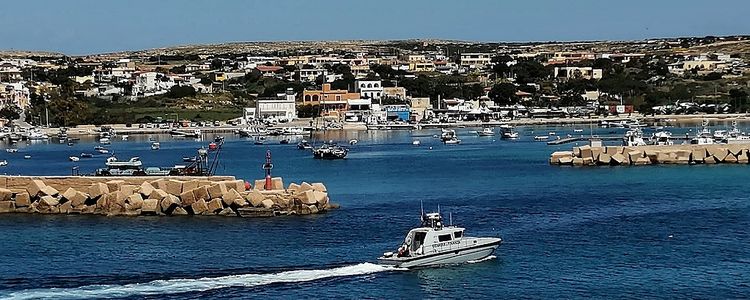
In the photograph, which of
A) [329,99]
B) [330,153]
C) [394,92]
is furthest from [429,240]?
[394,92]

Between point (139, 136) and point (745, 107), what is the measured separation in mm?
59580

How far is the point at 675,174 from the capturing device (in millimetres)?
52688

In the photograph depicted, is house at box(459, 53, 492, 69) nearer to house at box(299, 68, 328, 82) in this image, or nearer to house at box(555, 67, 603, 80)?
house at box(555, 67, 603, 80)

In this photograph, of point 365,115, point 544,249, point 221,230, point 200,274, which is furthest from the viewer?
point 365,115

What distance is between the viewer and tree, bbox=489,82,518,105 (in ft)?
451

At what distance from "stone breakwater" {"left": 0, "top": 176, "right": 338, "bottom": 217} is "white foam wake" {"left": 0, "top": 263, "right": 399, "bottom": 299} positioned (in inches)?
389

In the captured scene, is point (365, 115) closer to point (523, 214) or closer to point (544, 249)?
point (523, 214)

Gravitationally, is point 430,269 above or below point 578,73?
below

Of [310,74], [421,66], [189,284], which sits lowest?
[189,284]

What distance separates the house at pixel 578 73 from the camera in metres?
154

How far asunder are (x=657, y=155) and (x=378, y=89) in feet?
244

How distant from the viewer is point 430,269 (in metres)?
27.3

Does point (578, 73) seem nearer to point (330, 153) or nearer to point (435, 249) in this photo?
point (330, 153)

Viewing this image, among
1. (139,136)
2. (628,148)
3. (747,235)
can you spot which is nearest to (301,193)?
(747,235)
